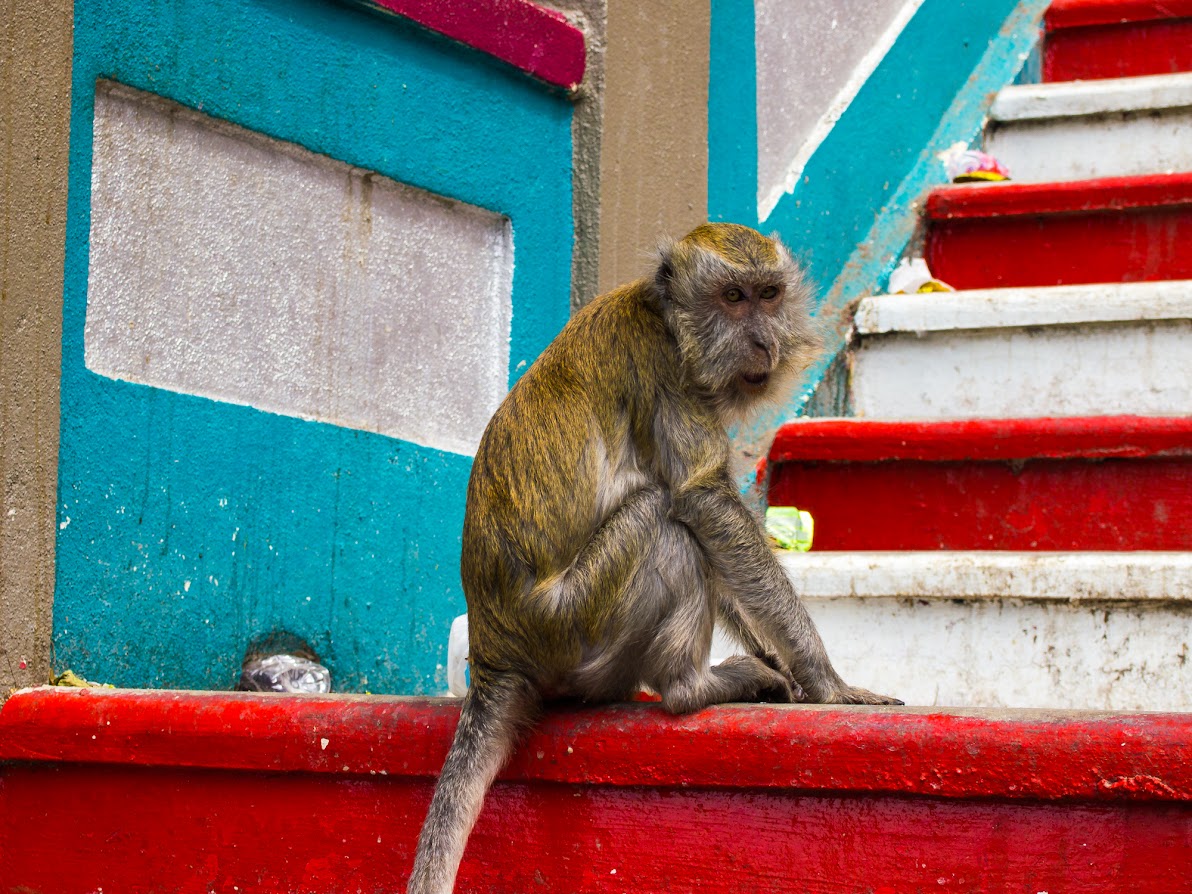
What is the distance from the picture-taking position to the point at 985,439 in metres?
3.83

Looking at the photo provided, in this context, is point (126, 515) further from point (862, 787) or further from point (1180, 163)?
point (1180, 163)

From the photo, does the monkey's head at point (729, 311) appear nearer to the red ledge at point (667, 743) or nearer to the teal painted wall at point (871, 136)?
the red ledge at point (667, 743)

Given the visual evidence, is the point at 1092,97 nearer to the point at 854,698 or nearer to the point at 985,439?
the point at 985,439

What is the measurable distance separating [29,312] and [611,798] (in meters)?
1.48

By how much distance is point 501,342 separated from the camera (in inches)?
161

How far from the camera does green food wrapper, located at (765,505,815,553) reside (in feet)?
12.9

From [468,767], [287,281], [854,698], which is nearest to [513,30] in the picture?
[287,281]

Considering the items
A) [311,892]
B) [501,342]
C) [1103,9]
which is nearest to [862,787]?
[311,892]

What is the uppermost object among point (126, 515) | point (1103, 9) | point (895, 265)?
point (1103, 9)

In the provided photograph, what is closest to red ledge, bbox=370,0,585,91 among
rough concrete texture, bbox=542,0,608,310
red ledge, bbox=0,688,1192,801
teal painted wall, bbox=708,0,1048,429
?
rough concrete texture, bbox=542,0,608,310

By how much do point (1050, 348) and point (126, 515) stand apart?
106 inches

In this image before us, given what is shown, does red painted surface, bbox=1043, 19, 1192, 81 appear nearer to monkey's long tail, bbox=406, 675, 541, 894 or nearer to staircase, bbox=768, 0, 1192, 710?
staircase, bbox=768, 0, 1192, 710

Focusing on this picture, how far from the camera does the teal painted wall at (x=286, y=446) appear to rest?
2951 millimetres

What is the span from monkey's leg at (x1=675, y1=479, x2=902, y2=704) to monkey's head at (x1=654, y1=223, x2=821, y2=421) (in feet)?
Result: 0.74
